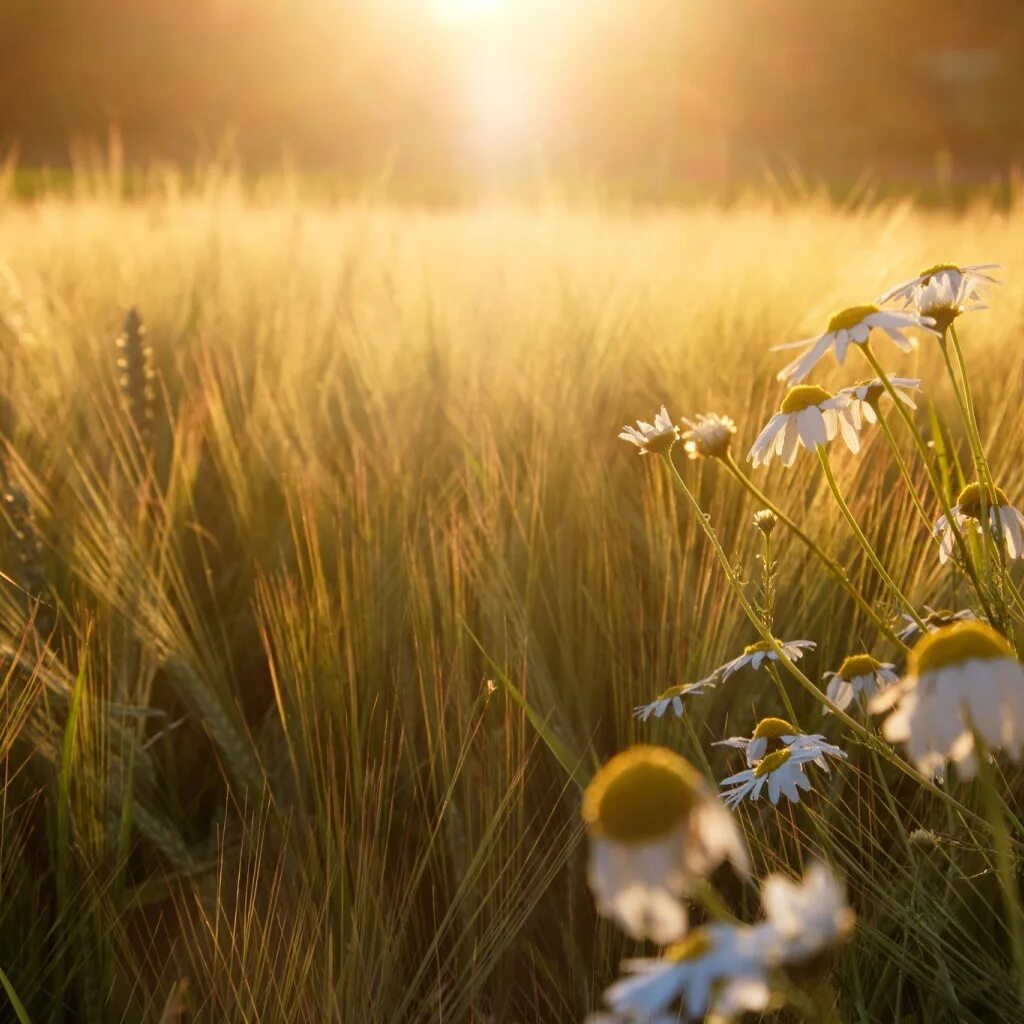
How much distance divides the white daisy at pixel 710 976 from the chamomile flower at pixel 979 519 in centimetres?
46

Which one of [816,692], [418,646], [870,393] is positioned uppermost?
[870,393]

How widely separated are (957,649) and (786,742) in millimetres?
371

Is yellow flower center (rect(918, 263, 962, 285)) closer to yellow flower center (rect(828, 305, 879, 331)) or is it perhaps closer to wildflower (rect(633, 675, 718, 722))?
yellow flower center (rect(828, 305, 879, 331))

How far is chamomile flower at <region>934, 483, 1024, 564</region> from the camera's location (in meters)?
0.75

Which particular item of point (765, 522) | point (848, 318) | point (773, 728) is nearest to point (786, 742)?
point (773, 728)

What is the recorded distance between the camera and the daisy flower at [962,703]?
38 cm

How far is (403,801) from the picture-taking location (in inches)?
→ 42.6

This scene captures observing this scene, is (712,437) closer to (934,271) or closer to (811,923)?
(934,271)

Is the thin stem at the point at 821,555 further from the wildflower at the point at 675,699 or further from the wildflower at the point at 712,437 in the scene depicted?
the wildflower at the point at 675,699

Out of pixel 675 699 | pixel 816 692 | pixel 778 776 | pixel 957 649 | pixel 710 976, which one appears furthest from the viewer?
pixel 675 699

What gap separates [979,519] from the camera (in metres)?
0.79

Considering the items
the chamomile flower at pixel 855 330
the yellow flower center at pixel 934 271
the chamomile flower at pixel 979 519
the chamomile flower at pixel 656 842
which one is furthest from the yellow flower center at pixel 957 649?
the yellow flower center at pixel 934 271

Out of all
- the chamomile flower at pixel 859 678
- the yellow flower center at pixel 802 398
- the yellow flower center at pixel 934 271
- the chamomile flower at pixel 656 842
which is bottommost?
the chamomile flower at pixel 859 678

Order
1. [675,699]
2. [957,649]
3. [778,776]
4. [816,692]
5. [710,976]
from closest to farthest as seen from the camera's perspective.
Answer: [710,976], [957,649], [816,692], [778,776], [675,699]
